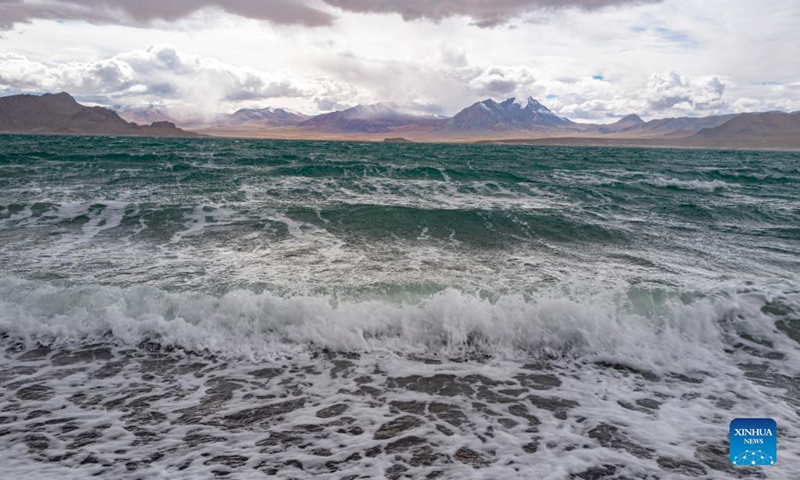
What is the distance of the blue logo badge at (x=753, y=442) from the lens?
5.04m

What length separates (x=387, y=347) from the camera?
305 inches

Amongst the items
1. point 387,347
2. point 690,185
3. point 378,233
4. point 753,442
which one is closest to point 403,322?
point 387,347

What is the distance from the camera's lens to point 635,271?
1136cm

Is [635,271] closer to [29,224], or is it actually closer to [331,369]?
[331,369]

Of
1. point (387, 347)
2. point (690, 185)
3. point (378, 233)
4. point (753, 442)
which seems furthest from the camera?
point (690, 185)

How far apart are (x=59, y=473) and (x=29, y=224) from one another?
13734mm

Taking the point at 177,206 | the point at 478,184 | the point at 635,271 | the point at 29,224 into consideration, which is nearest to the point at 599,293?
the point at 635,271

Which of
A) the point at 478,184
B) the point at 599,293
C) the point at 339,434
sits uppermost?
the point at 478,184

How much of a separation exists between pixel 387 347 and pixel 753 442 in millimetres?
4922

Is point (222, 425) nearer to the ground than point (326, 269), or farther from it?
nearer to the ground

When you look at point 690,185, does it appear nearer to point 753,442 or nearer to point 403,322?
point 403,322

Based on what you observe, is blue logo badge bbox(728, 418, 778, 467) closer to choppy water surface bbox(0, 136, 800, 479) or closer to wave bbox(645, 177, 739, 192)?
choppy water surface bbox(0, 136, 800, 479)

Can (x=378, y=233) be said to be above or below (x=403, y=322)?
above

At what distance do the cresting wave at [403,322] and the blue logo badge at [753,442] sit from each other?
1672mm
